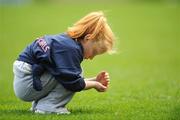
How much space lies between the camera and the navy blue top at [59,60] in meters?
7.43

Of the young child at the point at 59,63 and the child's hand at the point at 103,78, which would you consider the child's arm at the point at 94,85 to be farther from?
the child's hand at the point at 103,78

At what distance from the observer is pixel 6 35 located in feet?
68.3

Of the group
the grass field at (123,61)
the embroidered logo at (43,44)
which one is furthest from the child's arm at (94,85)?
the embroidered logo at (43,44)

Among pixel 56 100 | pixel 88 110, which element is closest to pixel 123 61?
pixel 88 110

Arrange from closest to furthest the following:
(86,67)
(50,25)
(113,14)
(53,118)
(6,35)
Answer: (53,118), (86,67), (6,35), (50,25), (113,14)

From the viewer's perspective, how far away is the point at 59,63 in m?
7.43

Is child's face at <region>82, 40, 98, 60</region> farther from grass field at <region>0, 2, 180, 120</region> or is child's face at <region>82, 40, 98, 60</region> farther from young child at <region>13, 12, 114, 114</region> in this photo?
grass field at <region>0, 2, 180, 120</region>

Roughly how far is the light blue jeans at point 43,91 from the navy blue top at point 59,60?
8 cm

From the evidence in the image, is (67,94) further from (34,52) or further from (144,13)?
(144,13)

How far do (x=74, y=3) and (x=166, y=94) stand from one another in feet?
70.6

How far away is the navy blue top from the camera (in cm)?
743

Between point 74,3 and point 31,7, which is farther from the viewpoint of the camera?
point 74,3

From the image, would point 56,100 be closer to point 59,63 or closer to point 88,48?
point 59,63

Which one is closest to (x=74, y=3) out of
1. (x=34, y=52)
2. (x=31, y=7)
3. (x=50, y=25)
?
(x=31, y=7)
